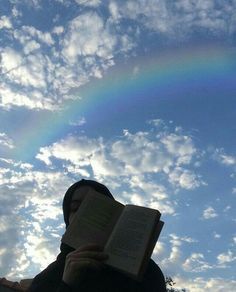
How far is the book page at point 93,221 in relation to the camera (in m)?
2.99

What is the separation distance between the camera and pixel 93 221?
3.07 m

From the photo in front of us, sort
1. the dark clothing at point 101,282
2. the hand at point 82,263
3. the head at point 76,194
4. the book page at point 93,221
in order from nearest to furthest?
the hand at point 82,263
the dark clothing at point 101,282
the book page at point 93,221
the head at point 76,194

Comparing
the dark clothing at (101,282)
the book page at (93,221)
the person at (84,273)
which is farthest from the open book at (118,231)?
the dark clothing at (101,282)

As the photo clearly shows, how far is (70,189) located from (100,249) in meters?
1.06

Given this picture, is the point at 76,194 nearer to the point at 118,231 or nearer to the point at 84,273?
the point at 118,231

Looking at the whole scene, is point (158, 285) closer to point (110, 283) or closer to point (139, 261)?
point (110, 283)

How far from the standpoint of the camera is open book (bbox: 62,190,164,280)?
108 inches

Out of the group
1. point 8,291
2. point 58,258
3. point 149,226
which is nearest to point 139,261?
point 149,226

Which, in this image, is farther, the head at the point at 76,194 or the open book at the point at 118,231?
the head at the point at 76,194

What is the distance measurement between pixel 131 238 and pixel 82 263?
422 mm

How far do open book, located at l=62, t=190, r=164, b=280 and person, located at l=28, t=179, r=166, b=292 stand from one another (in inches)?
5.5

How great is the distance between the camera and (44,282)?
11.3 feet

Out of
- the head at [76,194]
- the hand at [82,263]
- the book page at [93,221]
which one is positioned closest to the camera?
the hand at [82,263]

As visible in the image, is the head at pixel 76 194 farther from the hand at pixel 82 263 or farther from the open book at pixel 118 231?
the hand at pixel 82 263
